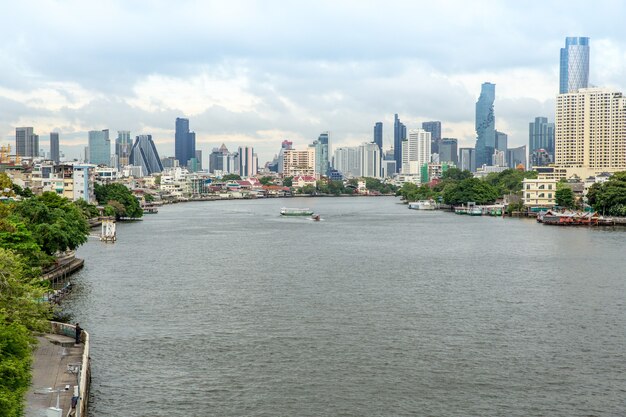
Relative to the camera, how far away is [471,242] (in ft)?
113

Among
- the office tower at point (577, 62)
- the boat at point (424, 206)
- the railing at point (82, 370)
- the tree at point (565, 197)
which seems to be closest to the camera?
the railing at point (82, 370)

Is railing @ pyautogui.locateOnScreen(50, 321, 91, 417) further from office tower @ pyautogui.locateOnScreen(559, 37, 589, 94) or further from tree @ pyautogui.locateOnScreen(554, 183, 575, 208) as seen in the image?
office tower @ pyautogui.locateOnScreen(559, 37, 589, 94)

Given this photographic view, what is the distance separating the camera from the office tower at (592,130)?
306 feet

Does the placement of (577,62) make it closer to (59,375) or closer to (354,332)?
(354,332)

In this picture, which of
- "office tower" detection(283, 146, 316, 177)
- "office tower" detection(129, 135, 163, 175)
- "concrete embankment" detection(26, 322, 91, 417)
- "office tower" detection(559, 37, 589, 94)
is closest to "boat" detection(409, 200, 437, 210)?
"concrete embankment" detection(26, 322, 91, 417)

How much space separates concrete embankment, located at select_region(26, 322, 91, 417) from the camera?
10.7 m

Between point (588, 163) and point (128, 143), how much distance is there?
124 meters

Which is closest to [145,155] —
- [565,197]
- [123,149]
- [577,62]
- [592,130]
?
[123,149]

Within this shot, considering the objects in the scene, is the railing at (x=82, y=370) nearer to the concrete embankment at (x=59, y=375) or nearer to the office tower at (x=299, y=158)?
the concrete embankment at (x=59, y=375)

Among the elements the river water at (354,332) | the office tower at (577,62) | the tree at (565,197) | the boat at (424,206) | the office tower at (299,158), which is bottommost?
the river water at (354,332)

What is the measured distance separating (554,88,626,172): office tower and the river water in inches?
2649

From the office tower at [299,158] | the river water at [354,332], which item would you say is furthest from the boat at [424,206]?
the office tower at [299,158]

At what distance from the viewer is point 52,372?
1230cm

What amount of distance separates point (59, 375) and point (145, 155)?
17419 centimetres
